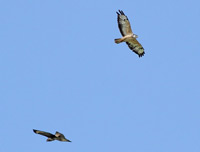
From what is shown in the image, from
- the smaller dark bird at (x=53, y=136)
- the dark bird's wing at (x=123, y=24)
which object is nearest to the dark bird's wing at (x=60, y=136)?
the smaller dark bird at (x=53, y=136)

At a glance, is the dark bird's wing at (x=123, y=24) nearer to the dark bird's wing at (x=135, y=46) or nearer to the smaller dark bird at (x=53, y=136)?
the dark bird's wing at (x=135, y=46)

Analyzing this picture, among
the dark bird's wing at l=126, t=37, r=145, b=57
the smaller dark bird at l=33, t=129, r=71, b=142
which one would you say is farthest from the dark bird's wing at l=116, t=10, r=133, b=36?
the smaller dark bird at l=33, t=129, r=71, b=142

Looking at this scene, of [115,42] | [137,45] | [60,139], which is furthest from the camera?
[137,45]

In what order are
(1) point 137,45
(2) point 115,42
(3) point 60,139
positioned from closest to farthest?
1. (3) point 60,139
2. (2) point 115,42
3. (1) point 137,45

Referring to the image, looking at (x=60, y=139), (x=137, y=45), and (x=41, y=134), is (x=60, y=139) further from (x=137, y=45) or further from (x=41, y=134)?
(x=137, y=45)

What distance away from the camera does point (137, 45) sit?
51594mm

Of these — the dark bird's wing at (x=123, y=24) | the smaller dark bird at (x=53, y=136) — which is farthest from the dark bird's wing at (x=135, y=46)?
the smaller dark bird at (x=53, y=136)

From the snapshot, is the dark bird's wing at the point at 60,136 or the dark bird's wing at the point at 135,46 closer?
the dark bird's wing at the point at 60,136

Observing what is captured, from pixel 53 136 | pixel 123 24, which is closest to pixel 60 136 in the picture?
pixel 53 136

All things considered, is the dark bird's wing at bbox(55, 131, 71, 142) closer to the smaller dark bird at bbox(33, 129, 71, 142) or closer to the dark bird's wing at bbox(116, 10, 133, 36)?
the smaller dark bird at bbox(33, 129, 71, 142)

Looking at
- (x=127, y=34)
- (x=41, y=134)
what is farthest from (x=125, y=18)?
(x=41, y=134)

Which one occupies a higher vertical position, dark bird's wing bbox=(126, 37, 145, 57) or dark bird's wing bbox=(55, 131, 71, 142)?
dark bird's wing bbox=(126, 37, 145, 57)

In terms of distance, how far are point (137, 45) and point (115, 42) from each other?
12.6ft

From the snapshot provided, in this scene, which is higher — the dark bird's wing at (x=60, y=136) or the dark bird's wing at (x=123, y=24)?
the dark bird's wing at (x=123, y=24)
